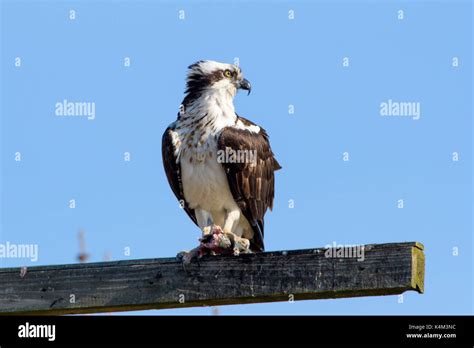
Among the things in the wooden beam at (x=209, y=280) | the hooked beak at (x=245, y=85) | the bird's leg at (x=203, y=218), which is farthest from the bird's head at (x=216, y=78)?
the wooden beam at (x=209, y=280)

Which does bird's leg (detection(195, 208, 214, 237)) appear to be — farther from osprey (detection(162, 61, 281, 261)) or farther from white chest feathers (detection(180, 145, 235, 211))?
white chest feathers (detection(180, 145, 235, 211))

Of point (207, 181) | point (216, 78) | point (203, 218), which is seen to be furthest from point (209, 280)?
point (216, 78)

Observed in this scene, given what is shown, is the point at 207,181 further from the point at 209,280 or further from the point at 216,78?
the point at 209,280

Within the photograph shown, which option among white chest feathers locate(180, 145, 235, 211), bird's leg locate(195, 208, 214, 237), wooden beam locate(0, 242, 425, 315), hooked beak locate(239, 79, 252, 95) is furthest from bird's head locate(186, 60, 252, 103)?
wooden beam locate(0, 242, 425, 315)

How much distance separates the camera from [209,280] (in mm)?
5898

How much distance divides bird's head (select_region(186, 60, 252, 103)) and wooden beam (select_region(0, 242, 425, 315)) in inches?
174

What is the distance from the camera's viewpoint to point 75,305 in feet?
19.5

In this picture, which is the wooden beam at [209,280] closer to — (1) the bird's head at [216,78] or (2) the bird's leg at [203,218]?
(2) the bird's leg at [203,218]

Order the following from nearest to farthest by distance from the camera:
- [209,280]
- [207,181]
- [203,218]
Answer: [209,280], [207,181], [203,218]

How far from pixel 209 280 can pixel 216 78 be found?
186 inches

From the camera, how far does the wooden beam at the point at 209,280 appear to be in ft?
18.1
